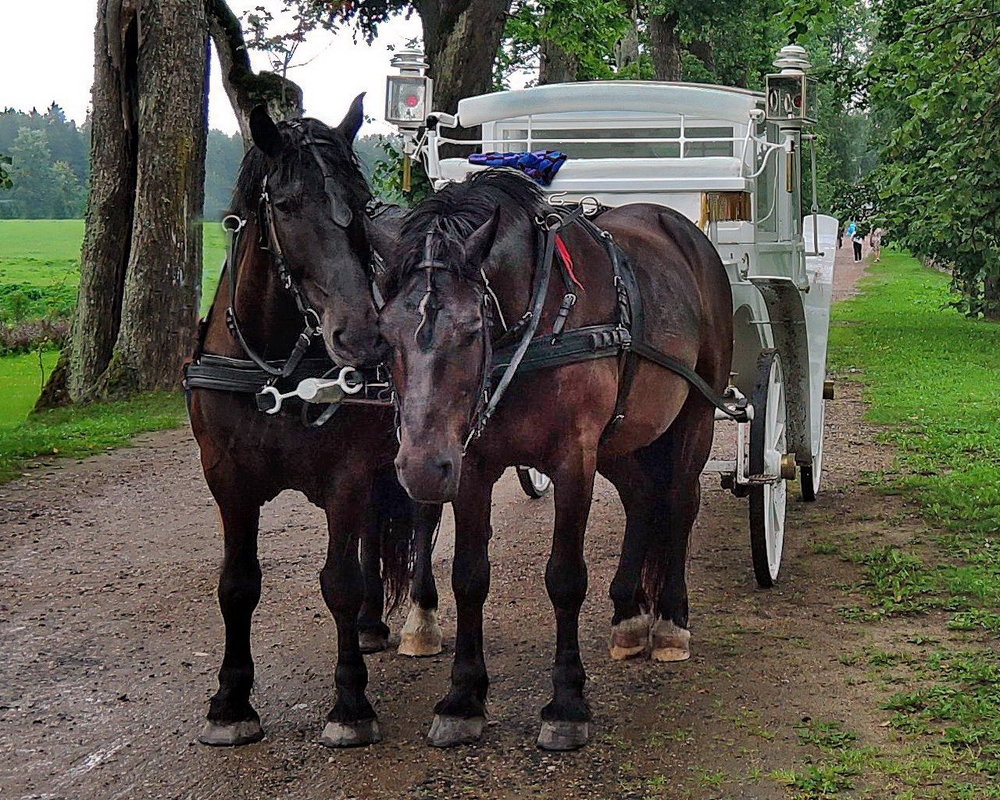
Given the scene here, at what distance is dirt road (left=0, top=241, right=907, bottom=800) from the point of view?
4.38 metres

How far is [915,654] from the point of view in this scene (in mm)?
5648

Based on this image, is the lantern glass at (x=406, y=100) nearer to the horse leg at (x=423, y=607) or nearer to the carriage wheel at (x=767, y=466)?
the carriage wheel at (x=767, y=466)

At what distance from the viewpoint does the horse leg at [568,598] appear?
4.63m

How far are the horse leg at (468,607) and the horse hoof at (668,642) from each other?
1197 millimetres

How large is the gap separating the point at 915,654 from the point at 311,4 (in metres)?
15.0

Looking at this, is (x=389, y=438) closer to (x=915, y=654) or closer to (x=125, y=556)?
(x=915, y=654)

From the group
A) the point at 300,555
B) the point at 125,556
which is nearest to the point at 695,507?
the point at 300,555

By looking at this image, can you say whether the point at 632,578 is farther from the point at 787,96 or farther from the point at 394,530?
the point at 787,96

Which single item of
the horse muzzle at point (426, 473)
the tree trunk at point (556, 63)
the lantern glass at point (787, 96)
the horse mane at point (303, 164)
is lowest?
the horse muzzle at point (426, 473)

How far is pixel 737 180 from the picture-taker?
6328 millimetres

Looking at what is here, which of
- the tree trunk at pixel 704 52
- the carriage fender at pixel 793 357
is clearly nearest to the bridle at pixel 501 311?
the carriage fender at pixel 793 357

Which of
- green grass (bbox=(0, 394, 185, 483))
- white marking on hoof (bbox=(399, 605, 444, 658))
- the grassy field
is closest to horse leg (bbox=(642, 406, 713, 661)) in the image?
white marking on hoof (bbox=(399, 605, 444, 658))

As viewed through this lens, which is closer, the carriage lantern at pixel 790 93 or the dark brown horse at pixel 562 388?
the dark brown horse at pixel 562 388

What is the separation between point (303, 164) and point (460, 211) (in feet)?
1.72
